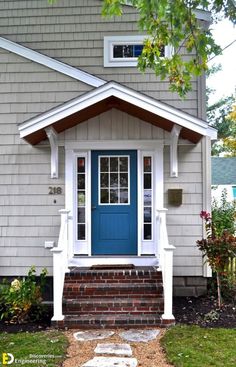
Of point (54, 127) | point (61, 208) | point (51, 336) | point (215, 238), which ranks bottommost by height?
point (51, 336)

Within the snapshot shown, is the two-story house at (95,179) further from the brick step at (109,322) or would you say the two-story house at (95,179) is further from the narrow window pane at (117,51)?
the brick step at (109,322)

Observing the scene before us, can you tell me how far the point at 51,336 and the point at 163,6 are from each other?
4125 mm

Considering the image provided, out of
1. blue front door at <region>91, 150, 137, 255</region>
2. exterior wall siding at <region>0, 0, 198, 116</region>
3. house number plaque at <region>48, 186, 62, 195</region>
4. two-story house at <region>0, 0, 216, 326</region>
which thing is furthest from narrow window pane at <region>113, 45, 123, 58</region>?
house number plaque at <region>48, 186, 62, 195</region>

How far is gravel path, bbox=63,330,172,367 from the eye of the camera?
4.11 m

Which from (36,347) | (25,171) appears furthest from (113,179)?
(36,347)

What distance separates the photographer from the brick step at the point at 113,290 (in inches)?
227

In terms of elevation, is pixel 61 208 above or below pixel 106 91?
below

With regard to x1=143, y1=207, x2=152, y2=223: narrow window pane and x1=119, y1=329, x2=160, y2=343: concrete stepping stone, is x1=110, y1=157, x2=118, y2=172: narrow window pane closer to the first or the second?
x1=143, y1=207, x2=152, y2=223: narrow window pane

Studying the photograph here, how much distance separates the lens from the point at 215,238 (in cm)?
608

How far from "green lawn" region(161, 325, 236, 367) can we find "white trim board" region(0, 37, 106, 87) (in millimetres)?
4230

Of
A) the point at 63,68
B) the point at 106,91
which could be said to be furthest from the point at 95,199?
the point at 63,68

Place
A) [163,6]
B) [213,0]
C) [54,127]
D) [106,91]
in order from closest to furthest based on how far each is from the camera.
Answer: [163,6], [213,0], [106,91], [54,127]

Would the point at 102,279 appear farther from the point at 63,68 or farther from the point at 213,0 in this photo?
the point at 213,0

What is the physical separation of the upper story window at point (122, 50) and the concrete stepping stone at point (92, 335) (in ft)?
14.9
